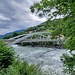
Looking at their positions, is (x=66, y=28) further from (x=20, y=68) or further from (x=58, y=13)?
(x=20, y=68)

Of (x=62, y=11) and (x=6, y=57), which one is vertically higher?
(x=62, y=11)

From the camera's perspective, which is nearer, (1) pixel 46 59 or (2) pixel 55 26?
(2) pixel 55 26

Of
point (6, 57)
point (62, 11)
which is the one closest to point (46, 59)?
point (6, 57)

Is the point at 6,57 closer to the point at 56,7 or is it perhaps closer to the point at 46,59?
the point at 56,7

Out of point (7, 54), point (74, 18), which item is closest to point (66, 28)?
point (74, 18)

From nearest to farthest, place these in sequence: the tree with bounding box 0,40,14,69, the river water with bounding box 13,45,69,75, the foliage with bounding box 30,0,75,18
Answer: the foliage with bounding box 30,0,75,18, the tree with bounding box 0,40,14,69, the river water with bounding box 13,45,69,75

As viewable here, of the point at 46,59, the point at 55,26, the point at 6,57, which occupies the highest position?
the point at 55,26

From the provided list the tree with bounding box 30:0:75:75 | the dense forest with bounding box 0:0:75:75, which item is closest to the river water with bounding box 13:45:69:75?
the dense forest with bounding box 0:0:75:75

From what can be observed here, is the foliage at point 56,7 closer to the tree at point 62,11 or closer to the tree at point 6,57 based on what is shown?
the tree at point 62,11

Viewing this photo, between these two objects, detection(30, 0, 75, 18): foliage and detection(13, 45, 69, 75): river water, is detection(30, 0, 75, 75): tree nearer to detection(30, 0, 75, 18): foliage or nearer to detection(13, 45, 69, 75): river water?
detection(30, 0, 75, 18): foliage

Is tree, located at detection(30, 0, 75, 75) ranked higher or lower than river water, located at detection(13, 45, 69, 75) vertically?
higher

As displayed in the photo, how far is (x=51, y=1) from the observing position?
17.8 ft

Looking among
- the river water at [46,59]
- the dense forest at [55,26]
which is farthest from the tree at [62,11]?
the river water at [46,59]

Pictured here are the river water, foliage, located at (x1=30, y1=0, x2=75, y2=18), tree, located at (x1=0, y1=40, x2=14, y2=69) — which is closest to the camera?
foliage, located at (x1=30, y1=0, x2=75, y2=18)
